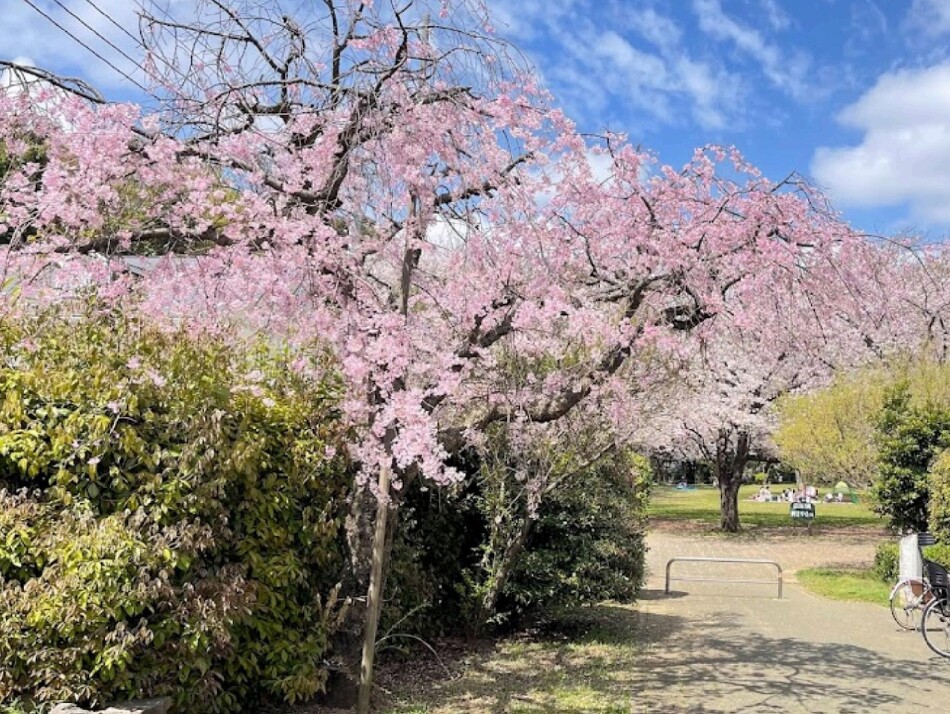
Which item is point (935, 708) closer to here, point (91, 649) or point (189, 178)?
point (91, 649)

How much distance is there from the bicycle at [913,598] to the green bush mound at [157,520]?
5.86 m

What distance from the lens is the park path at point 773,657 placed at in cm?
623

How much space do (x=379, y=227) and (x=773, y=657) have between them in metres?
5.43

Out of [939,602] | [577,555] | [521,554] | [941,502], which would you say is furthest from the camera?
[941,502]

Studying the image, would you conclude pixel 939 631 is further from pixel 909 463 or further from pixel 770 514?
pixel 770 514

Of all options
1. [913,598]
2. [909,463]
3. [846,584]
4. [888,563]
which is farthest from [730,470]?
[913,598]

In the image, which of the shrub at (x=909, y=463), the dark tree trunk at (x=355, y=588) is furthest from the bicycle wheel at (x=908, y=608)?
the dark tree trunk at (x=355, y=588)

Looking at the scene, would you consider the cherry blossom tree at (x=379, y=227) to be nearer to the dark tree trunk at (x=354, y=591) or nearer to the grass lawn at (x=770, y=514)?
the dark tree trunk at (x=354, y=591)

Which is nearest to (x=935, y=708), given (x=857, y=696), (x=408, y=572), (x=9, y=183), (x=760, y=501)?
(x=857, y=696)

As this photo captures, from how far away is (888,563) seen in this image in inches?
496

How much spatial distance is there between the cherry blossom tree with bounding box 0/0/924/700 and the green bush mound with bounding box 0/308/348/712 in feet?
1.02

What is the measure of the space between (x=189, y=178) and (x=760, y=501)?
36.1m

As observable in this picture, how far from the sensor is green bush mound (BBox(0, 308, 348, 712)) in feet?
14.1

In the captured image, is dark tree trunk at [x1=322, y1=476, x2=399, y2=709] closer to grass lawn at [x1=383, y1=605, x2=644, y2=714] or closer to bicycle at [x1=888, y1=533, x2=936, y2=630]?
grass lawn at [x1=383, y1=605, x2=644, y2=714]
